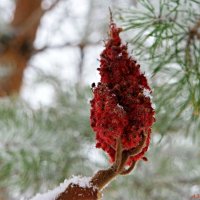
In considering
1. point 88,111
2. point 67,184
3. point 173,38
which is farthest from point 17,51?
point 67,184

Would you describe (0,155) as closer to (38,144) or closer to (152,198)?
(38,144)

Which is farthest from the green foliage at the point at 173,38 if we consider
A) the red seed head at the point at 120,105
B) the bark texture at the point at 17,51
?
the bark texture at the point at 17,51

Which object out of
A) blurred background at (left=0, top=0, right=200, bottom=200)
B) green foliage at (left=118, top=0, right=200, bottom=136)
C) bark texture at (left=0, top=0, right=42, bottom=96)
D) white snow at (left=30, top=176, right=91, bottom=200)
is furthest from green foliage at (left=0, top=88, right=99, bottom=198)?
bark texture at (left=0, top=0, right=42, bottom=96)

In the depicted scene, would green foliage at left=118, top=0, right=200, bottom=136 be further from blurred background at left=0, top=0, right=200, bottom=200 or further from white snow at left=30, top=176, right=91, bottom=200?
white snow at left=30, top=176, right=91, bottom=200

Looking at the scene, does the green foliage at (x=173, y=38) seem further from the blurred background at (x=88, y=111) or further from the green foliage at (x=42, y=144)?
the green foliage at (x=42, y=144)

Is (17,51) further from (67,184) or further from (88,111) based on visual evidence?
(67,184)
